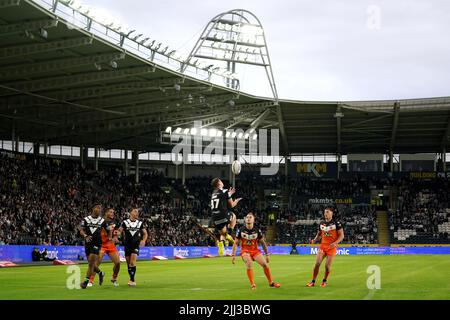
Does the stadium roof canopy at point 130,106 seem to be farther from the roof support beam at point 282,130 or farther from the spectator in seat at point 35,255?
the spectator in seat at point 35,255

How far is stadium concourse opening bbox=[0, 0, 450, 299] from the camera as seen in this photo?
3344cm

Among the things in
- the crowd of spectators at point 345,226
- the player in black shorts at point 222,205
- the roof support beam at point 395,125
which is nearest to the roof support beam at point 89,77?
the roof support beam at point 395,125

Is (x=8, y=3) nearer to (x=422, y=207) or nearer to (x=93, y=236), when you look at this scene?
(x=93, y=236)

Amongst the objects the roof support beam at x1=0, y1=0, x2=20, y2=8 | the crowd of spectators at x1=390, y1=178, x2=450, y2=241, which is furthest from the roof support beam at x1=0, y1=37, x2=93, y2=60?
the crowd of spectators at x1=390, y1=178, x2=450, y2=241

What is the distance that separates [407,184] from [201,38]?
3650 cm

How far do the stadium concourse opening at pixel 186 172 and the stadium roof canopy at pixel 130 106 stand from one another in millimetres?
160

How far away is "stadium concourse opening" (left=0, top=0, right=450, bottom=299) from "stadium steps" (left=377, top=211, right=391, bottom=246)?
220mm

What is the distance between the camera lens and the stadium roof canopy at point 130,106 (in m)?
45.0

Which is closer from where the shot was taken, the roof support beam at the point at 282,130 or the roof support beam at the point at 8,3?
the roof support beam at the point at 8,3

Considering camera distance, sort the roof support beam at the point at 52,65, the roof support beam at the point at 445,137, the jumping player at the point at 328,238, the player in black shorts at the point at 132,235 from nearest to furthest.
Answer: the jumping player at the point at 328,238, the player in black shorts at the point at 132,235, the roof support beam at the point at 52,65, the roof support beam at the point at 445,137

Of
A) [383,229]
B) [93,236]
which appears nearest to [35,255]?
[93,236]

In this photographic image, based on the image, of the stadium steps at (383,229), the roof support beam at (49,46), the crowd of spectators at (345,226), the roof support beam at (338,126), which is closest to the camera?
the roof support beam at (49,46)

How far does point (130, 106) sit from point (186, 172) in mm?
34723
